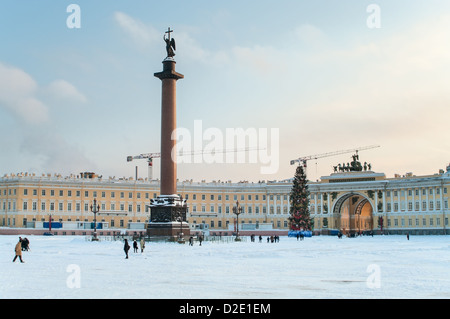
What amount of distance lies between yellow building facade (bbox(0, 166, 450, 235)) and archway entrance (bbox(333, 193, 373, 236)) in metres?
0.21

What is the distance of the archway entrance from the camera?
114m

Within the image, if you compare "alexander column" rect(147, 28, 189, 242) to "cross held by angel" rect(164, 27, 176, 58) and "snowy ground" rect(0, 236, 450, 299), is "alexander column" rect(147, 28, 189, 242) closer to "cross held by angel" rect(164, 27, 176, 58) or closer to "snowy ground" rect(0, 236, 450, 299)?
"cross held by angel" rect(164, 27, 176, 58)

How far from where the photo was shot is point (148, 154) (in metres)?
160

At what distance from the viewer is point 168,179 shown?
51188 mm

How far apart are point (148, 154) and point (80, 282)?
141225 millimetres

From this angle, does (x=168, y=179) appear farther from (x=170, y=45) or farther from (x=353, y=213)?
(x=353, y=213)

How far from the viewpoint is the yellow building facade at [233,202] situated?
100938 mm

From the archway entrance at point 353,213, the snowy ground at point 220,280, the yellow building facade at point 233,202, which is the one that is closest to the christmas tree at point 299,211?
the yellow building facade at point 233,202

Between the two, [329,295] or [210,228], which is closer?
[329,295]

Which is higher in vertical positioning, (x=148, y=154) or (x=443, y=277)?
(x=148, y=154)

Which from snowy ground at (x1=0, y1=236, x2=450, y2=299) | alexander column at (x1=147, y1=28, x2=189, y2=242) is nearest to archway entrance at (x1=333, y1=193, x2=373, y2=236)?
alexander column at (x1=147, y1=28, x2=189, y2=242)

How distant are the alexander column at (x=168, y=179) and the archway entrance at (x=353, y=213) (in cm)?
6487

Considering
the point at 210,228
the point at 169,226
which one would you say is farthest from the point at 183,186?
the point at 169,226
